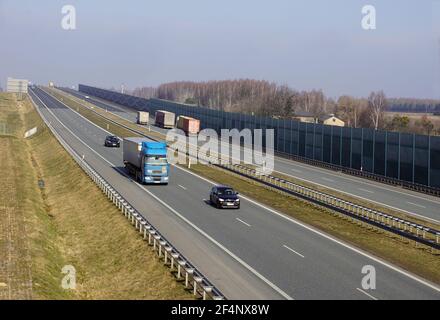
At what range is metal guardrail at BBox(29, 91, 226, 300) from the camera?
21.7m

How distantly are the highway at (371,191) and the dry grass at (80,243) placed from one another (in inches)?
820

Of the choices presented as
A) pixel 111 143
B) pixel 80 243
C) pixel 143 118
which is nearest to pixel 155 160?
pixel 80 243

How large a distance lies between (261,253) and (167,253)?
439 cm

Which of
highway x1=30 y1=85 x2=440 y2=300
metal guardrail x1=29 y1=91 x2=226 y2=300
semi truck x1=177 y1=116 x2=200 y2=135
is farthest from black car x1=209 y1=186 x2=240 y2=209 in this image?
semi truck x1=177 y1=116 x2=200 y2=135

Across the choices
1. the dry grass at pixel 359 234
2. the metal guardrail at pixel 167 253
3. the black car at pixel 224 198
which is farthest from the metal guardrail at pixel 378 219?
the metal guardrail at pixel 167 253

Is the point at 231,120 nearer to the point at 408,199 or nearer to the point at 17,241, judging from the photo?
the point at 408,199

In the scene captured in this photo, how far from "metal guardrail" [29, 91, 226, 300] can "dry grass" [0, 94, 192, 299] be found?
1.30 feet

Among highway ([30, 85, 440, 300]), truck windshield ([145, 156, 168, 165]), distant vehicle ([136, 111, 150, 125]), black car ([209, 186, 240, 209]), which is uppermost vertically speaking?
distant vehicle ([136, 111, 150, 125])

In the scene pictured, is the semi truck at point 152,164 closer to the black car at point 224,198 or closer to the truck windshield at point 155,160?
the truck windshield at point 155,160

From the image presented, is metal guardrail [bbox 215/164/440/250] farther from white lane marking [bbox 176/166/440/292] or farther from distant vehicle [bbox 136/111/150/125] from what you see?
distant vehicle [bbox 136/111/150/125]

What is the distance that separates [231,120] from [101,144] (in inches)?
1133

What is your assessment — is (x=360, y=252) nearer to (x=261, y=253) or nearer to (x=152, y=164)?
(x=261, y=253)

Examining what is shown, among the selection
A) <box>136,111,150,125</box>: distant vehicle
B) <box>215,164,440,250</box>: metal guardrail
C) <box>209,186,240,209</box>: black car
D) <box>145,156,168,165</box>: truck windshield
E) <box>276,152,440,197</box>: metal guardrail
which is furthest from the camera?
<box>136,111,150,125</box>: distant vehicle

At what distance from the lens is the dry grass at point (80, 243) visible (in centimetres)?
2473
